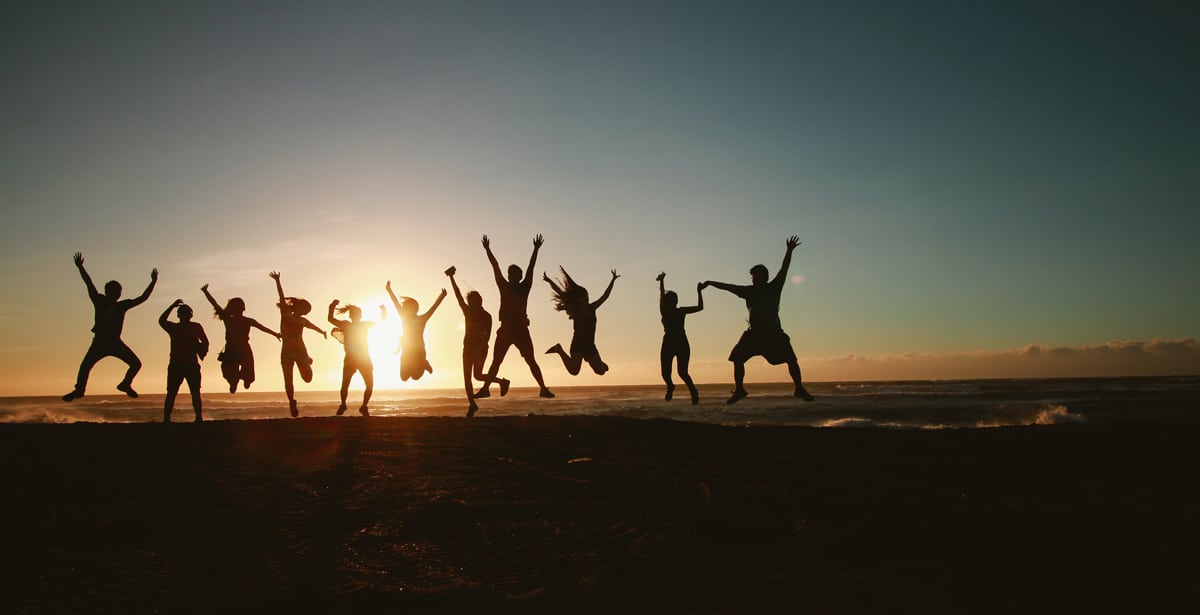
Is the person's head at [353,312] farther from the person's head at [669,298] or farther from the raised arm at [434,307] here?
the person's head at [669,298]

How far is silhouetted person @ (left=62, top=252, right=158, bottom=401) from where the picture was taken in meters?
12.0

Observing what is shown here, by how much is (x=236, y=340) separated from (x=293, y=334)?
1.09m

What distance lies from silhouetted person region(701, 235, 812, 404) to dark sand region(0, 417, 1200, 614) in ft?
5.60

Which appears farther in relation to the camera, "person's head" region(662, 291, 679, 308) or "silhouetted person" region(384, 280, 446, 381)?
"silhouetted person" region(384, 280, 446, 381)

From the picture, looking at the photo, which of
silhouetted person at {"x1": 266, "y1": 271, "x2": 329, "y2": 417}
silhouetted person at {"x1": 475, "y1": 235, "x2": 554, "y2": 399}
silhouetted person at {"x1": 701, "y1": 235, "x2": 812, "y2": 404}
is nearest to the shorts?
silhouetted person at {"x1": 701, "y1": 235, "x2": 812, "y2": 404}

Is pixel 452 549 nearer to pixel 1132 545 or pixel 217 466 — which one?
pixel 217 466

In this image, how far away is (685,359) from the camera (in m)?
11.5

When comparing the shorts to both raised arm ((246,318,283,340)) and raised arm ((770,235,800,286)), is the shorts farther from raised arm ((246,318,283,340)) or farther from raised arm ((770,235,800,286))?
raised arm ((246,318,283,340))

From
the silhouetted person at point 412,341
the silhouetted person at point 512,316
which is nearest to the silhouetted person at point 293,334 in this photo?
the silhouetted person at point 412,341

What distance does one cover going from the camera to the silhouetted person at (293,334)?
47.1ft

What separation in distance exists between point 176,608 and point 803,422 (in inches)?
1029

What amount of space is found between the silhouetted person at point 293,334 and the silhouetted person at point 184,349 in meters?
1.49

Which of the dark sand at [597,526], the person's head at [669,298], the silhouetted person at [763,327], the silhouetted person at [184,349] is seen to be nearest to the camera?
the dark sand at [597,526]

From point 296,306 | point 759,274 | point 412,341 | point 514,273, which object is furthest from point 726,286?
point 296,306
